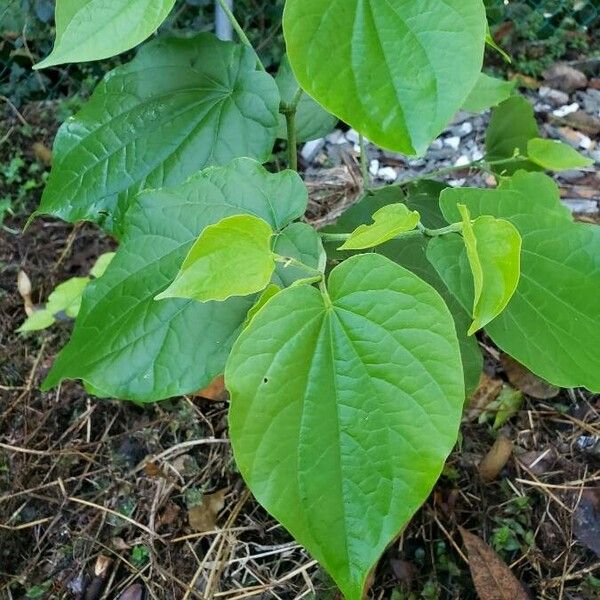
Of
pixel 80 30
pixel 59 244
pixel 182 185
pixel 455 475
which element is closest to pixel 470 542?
pixel 455 475

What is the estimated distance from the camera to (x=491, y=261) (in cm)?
68

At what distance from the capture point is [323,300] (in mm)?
679

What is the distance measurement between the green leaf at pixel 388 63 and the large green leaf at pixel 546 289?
193 millimetres

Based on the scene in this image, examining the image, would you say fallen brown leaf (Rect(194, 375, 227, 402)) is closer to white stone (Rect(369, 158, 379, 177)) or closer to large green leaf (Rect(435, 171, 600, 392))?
large green leaf (Rect(435, 171, 600, 392))

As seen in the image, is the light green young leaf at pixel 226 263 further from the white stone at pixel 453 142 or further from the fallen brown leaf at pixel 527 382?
the white stone at pixel 453 142

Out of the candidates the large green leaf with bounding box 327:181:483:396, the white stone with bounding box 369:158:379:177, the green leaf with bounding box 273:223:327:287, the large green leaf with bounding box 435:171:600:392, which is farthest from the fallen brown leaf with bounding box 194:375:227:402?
the white stone with bounding box 369:158:379:177

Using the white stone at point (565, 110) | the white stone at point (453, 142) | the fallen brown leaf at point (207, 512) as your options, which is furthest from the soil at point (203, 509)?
the white stone at point (565, 110)

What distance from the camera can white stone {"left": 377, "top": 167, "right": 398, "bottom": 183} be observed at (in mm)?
1881

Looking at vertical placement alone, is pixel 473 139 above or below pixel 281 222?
below

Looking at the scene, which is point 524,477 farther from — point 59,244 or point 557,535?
point 59,244

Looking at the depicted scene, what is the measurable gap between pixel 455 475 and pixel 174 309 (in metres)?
0.63

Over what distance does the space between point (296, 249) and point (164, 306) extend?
0.16 metres

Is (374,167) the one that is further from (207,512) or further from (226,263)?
(226,263)

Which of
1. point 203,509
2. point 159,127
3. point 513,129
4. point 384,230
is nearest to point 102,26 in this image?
point 159,127
